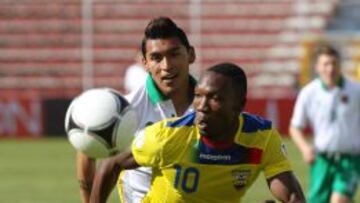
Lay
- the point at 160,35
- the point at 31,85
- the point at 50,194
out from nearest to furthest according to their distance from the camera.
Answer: the point at 160,35 < the point at 50,194 < the point at 31,85

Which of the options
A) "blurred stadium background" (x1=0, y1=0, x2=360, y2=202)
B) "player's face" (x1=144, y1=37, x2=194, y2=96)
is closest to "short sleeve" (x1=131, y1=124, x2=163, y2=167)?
"player's face" (x1=144, y1=37, x2=194, y2=96)

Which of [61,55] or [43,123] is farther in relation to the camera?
[61,55]

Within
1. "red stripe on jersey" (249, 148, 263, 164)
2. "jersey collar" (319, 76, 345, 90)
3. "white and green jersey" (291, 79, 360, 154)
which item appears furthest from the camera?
"jersey collar" (319, 76, 345, 90)

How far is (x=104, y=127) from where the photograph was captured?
22.3ft

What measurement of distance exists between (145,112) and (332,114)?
5120 millimetres

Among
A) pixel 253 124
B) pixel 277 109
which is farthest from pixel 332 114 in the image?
pixel 277 109

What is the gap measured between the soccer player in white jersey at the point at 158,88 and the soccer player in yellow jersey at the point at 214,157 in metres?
0.76

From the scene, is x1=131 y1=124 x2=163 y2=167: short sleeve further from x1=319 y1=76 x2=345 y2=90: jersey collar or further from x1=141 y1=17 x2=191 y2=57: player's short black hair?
x1=319 y1=76 x2=345 y2=90: jersey collar

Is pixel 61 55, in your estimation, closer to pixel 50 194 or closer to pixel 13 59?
pixel 13 59

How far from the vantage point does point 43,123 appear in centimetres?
→ 2438

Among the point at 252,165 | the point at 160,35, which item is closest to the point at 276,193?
the point at 252,165

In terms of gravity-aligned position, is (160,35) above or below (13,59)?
above

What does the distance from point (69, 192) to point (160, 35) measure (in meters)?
8.55

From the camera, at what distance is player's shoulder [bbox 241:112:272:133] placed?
592cm
